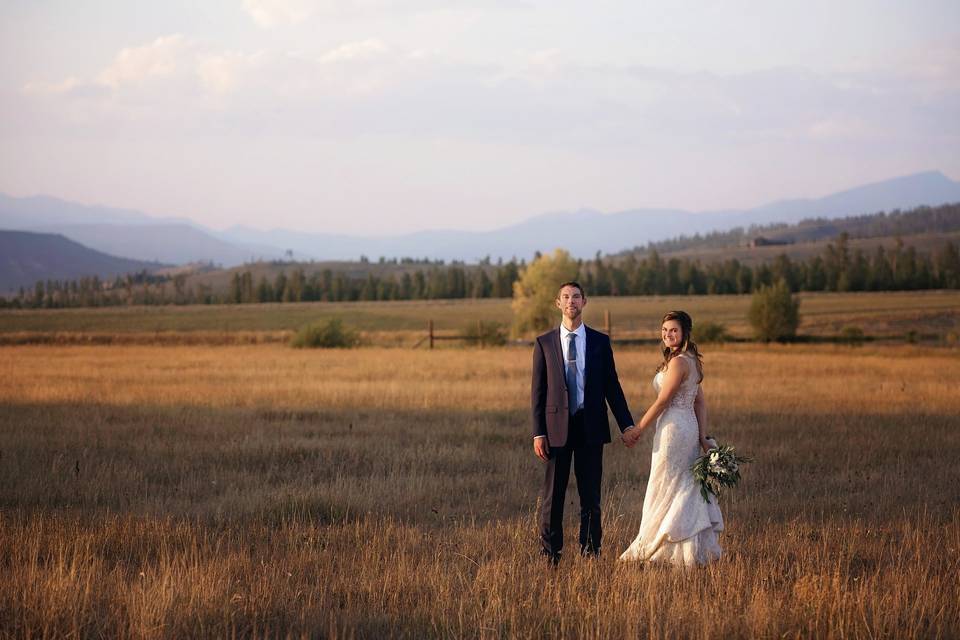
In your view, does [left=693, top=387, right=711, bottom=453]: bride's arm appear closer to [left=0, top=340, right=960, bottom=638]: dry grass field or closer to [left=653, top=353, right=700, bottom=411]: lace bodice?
[left=653, top=353, right=700, bottom=411]: lace bodice

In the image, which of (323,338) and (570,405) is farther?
(323,338)

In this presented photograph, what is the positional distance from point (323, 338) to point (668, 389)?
4476 centimetres

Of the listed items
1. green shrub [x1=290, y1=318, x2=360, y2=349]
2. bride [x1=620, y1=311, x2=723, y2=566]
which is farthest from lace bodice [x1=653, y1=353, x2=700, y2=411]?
green shrub [x1=290, y1=318, x2=360, y2=349]

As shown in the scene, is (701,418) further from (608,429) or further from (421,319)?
(421,319)

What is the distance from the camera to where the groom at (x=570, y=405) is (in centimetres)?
792

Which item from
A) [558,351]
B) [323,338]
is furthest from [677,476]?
[323,338]

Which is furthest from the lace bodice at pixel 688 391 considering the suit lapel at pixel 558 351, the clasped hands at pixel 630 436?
the suit lapel at pixel 558 351

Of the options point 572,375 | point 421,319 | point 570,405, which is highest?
point 572,375

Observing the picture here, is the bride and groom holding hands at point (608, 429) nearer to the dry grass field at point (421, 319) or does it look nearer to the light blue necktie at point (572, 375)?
the light blue necktie at point (572, 375)

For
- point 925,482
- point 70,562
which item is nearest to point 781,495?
point 925,482

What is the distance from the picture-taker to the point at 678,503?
7.90 metres

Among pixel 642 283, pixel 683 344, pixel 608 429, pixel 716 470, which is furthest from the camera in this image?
pixel 642 283

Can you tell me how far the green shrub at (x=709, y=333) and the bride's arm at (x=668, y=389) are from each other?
4564 cm

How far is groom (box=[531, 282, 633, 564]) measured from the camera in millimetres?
7918
